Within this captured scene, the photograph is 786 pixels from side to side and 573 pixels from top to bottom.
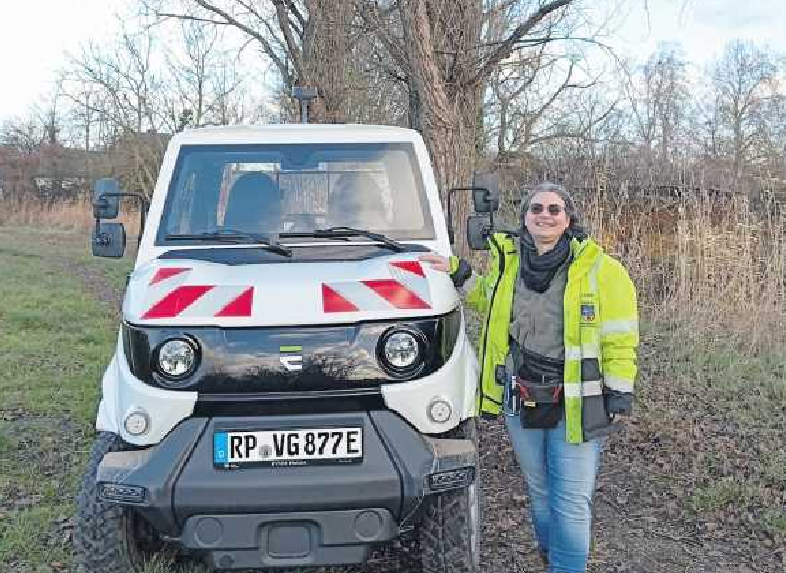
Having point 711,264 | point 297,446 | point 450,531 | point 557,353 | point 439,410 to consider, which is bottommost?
point 450,531

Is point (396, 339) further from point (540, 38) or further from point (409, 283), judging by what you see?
point (540, 38)

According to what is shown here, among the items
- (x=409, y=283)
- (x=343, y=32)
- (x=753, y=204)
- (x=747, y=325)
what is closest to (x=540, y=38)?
(x=753, y=204)

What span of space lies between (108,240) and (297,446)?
6.48 ft

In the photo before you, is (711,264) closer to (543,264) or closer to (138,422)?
(543,264)

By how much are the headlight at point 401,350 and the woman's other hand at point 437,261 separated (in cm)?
45

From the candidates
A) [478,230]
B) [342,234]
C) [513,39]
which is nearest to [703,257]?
[513,39]

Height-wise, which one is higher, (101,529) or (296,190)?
(296,190)

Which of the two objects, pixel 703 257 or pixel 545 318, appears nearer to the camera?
pixel 545 318

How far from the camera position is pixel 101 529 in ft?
10.9

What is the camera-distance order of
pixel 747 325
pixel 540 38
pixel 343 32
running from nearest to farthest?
1. pixel 747 325
2. pixel 540 38
3. pixel 343 32

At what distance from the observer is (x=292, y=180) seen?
4.38 m

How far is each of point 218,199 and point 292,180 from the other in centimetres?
40

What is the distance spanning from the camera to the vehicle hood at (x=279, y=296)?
316 centimetres

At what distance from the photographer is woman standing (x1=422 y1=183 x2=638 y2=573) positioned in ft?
10.7
